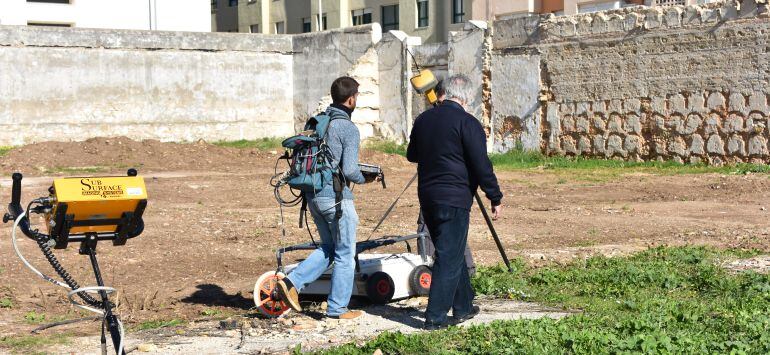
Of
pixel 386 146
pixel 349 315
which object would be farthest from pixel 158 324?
pixel 386 146

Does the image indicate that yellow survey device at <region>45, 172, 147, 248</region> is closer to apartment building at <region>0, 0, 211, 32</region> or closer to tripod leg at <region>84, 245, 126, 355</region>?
tripod leg at <region>84, 245, 126, 355</region>

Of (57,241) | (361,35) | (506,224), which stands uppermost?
(361,35)

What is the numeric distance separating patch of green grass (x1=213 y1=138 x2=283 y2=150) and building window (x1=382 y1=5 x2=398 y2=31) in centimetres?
1779

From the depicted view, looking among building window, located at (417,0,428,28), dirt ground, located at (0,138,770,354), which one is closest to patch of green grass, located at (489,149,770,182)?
dirt ground, located at (0,138,770,354)

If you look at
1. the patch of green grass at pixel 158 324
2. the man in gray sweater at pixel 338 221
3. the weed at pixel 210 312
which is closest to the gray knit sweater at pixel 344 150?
the man in gray sweater at pixel 338 221

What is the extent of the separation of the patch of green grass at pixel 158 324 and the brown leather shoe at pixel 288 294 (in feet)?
2.95

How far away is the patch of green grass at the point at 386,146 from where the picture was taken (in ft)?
86.5

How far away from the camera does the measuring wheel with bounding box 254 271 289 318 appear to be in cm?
773

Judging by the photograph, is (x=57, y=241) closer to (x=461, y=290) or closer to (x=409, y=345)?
(x=409, y=345)

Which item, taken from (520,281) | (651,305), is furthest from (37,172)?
(651,305)

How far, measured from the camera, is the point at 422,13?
44531 millimetres

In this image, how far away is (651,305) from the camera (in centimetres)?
752

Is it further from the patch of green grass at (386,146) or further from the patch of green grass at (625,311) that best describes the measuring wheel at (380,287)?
the patch of green grass at (386,146)

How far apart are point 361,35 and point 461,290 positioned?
20.9 meters
